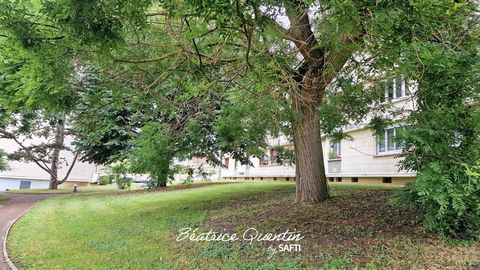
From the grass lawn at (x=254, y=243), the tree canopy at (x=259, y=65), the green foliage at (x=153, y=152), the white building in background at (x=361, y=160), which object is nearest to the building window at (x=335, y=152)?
the white building in background at (x=361, y=160)

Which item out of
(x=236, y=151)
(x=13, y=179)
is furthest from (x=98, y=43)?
(x=13, y=179)

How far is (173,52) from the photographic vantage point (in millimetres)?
5363

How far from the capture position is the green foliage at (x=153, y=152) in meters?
7.93

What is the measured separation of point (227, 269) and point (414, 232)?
317 cm

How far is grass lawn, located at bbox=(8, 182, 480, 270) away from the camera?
496 cm

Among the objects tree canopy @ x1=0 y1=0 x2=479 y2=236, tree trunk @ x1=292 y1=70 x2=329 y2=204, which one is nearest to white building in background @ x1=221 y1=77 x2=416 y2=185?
tree trunk @ x1=292 y1=70 x2=329 y2=204

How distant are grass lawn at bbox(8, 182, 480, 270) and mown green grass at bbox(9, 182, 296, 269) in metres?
0.02

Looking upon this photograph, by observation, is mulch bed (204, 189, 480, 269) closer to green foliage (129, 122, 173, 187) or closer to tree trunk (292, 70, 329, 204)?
tree trunk (292, 70, 329, 204)

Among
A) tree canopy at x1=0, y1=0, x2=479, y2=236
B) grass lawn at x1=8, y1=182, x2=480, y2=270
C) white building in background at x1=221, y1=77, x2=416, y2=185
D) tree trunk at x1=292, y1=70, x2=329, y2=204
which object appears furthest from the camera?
white building in background at x1=221, y1=77, x2=416, y2=185

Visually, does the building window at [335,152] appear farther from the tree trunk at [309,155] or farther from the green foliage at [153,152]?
the green foliage at [153,152]

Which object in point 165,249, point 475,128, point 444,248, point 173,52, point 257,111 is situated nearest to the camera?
point 475,128

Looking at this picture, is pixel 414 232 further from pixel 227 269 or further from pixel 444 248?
pixel 227 269

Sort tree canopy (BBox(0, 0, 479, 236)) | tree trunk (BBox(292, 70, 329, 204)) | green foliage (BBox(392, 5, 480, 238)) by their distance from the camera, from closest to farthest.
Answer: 1. tree canopy (BBox(0, 0, 479, 236))
2. green foliage (BBox(392, 5, 480, 238))
3. tree trunk (BBox(292, 70, 329, 204))

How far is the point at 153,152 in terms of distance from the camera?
26.1 feet
